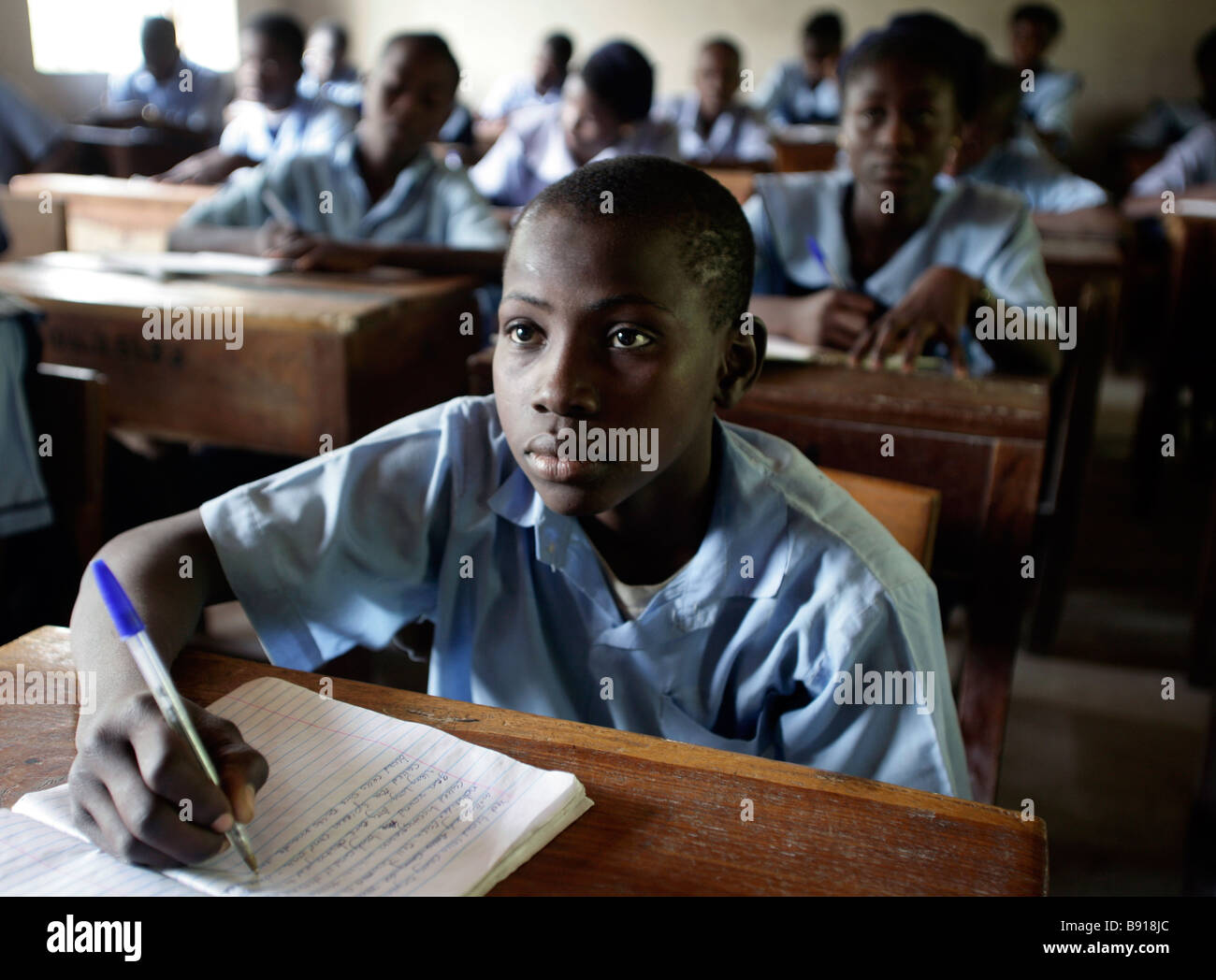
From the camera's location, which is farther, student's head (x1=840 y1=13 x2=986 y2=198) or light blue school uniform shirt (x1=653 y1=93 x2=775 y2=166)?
light blue school uniform shirt (x1=653 y1=93 x2=775 y2=166)

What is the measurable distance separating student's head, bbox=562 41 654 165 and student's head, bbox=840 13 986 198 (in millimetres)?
1835

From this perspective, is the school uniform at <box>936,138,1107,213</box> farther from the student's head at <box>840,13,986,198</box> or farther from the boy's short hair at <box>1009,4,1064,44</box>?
the student's head at <box>840,13,986,198</box>

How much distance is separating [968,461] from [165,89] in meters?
8.10

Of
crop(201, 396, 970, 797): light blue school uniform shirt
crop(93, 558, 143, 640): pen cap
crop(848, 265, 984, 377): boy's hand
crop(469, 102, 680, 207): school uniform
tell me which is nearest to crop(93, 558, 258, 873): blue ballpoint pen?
crop(93, 558, 143, 640): pen cap

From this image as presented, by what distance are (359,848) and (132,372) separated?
163 cm

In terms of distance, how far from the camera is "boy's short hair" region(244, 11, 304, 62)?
5.10 meters

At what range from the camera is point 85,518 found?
1442mm

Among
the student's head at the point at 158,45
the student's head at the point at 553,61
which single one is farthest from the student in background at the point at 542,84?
the student's head at the point at 158,45

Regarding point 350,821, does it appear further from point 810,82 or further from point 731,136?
point 810,82

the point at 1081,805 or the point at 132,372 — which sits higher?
the point at 132,372

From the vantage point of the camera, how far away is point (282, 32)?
518 cm

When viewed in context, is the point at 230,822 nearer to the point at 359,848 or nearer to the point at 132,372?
the point at 359,848
